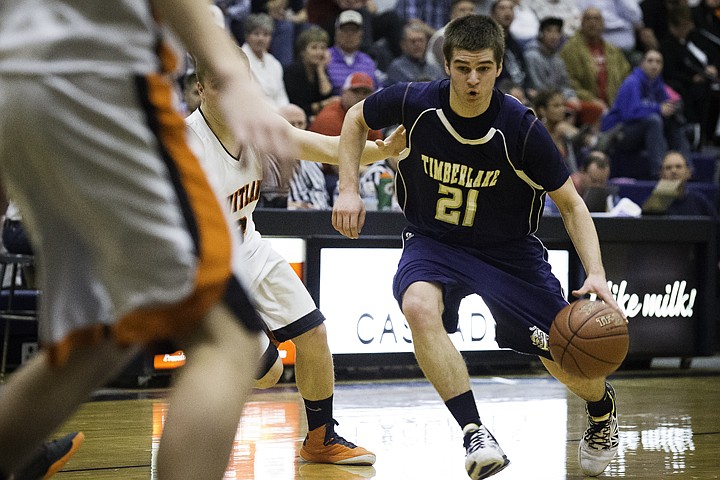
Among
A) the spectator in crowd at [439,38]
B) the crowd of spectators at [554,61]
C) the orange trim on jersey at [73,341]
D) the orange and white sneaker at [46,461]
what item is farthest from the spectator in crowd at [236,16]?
the orange trim on jersey at [73,341]

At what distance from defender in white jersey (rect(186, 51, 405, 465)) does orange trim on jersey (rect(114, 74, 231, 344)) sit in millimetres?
2472

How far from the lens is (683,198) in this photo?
31.0 ft

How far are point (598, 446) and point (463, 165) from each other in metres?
1.33

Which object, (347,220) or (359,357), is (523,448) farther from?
(359,357)

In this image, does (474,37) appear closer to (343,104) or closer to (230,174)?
(230,174)

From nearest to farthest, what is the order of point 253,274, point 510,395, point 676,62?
point 253,274 < point 510,395 < point 676,62

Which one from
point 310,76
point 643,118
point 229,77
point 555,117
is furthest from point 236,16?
point 229,77

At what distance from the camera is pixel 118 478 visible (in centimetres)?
435

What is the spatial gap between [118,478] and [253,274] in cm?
102

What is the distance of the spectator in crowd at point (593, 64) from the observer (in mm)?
12344

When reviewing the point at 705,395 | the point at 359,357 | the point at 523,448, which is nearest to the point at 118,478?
the point at 523,448

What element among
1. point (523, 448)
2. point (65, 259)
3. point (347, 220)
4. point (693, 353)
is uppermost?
point (65, 259)

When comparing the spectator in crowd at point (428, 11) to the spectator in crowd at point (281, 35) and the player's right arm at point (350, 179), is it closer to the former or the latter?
the spectator in crowd at point (281, 35)

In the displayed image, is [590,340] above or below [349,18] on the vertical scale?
below
